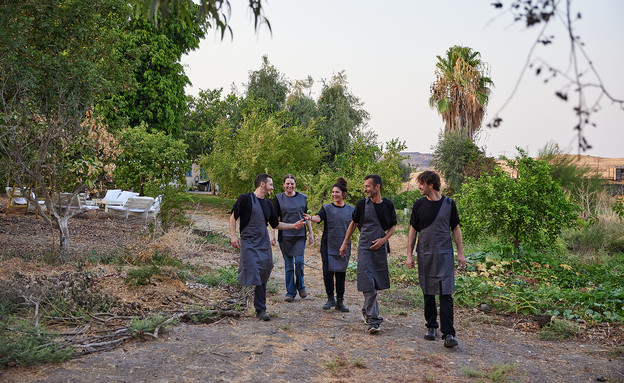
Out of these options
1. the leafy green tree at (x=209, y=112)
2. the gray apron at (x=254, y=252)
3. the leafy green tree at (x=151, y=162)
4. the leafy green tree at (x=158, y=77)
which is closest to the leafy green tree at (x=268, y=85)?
the leafy green tree at (x=209, y=112)

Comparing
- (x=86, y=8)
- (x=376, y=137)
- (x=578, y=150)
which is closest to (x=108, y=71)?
(x=86, y=8)

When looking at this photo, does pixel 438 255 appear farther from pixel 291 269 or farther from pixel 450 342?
pixel 291 269

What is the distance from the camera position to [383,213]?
6965mm

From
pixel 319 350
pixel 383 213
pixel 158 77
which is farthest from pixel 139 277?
pixel 158 77

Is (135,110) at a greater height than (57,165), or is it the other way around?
(135,110)

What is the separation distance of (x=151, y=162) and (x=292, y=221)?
11.2 metres

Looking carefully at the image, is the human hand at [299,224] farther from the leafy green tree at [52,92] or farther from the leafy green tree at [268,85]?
the leafy green tree at [268,85]

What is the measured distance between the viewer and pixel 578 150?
87.5 inches

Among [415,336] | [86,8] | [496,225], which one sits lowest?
[415,336]

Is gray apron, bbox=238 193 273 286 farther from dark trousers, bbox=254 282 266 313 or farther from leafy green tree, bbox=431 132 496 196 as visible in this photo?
leafy green tree, bbox=431 132 496 196

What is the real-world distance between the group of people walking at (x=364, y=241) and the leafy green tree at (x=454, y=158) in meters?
28.7

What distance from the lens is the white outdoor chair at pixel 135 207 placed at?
18734mm

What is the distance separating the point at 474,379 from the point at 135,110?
2451 cm

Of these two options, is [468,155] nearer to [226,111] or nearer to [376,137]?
[376,137]
